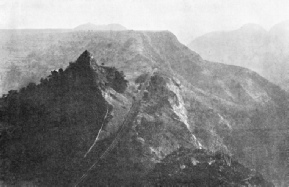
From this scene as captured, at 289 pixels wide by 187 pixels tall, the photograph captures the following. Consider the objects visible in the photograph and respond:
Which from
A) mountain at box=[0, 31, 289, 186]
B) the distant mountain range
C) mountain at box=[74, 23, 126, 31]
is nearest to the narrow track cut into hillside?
mountain at box=[0, 31, 289, 186]

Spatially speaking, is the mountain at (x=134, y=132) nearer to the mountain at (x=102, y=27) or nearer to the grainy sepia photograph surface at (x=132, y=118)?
the grainy sepia photograph surface at (x=132, y=118)

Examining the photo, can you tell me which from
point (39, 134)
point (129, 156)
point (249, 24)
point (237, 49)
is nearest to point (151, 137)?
point (129, 156)

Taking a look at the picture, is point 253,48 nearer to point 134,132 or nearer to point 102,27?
point 102,27

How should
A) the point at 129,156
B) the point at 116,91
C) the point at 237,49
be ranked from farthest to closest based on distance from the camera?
the point at 237,49 < the point at 116,91 < the point at 129,156

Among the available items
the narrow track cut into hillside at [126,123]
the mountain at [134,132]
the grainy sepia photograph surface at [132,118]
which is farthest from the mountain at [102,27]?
the narrow track cut into hillside at [126,123]

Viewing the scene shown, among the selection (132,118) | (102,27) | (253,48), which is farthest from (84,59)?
(102,27)

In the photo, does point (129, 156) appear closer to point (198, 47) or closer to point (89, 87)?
point (89, 87)
